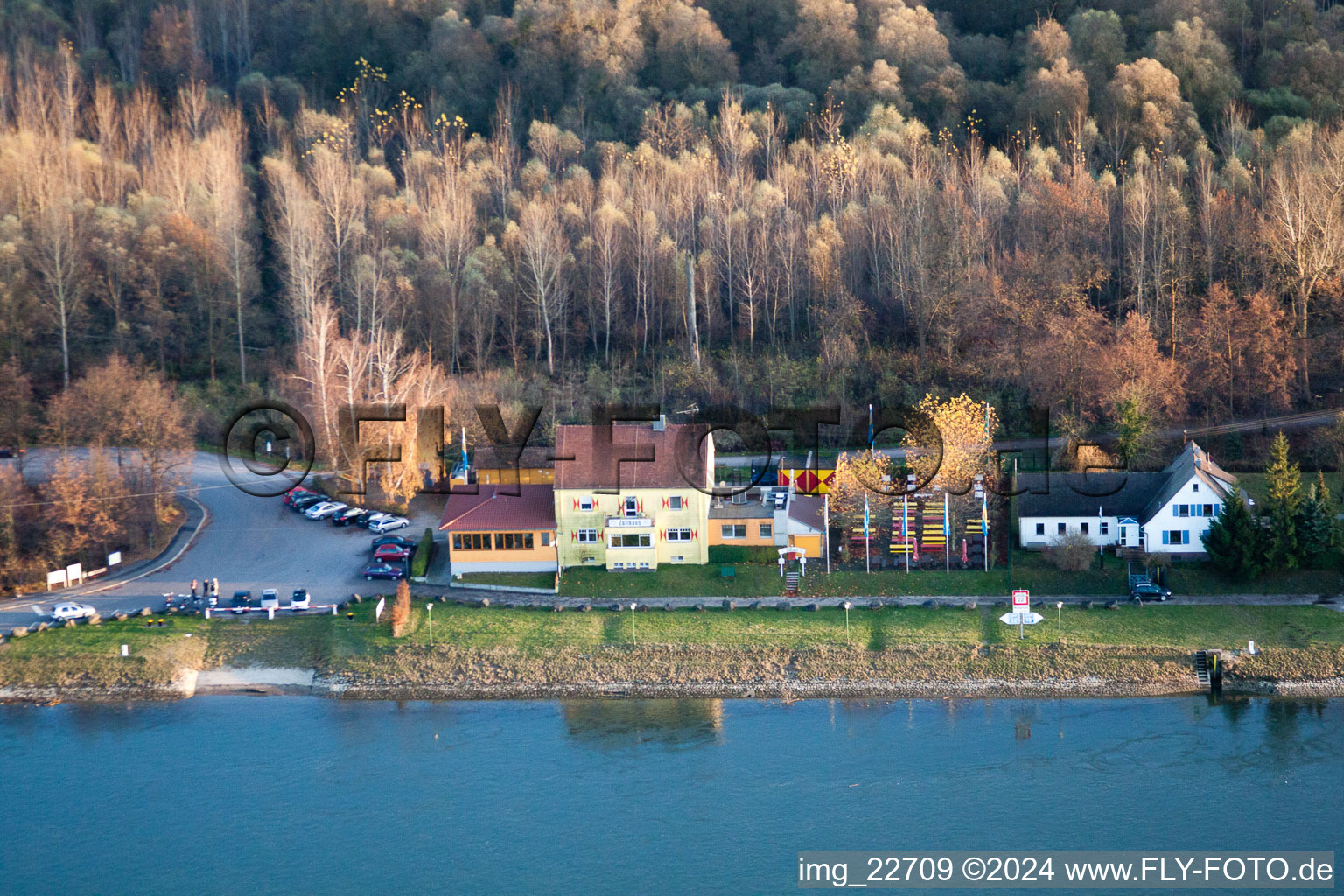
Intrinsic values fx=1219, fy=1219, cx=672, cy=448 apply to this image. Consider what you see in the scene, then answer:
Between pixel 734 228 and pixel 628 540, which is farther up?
pixel 734 228

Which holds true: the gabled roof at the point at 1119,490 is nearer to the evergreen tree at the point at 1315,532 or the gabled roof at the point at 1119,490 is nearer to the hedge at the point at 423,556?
the evergreen tree at the point at 1315,532

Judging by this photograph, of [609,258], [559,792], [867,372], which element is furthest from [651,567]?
[609,258]

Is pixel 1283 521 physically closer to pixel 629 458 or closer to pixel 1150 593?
pixel 1150 593

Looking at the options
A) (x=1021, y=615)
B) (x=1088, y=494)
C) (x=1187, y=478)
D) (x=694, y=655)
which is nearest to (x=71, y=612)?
(x=694, y=655)

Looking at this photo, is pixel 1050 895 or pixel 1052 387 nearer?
pixel 1050 895

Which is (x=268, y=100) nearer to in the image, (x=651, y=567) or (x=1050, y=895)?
(x=651, y=567)
